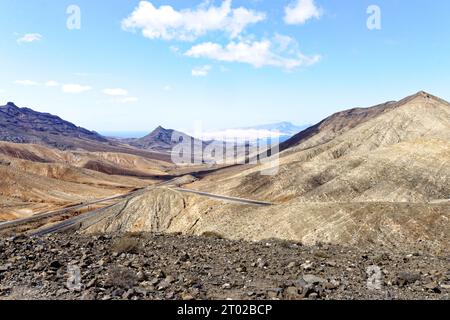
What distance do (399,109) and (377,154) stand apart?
4746 cm

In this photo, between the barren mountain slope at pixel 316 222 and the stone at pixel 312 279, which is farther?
the barren mountain slope at pixel 316 222

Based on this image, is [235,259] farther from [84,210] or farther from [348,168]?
[84,210]

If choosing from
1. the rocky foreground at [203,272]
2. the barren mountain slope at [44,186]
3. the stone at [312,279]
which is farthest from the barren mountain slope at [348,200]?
the barren mountain slope at [44,186]

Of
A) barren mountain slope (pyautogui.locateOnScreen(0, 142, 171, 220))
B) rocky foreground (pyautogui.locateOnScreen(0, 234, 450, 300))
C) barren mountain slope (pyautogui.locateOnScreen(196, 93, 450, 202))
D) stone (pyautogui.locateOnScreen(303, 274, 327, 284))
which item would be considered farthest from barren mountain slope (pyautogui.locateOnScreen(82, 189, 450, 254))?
barren mountain slope (pyautogui.locateOnScreen(0, 142, 171, 220))

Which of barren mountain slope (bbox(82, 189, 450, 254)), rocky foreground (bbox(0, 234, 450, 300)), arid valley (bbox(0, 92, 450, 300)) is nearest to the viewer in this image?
rocky foreground (bbox(0, 234, 450, 300))

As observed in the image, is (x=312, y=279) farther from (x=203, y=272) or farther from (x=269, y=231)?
(x=269, y=231)

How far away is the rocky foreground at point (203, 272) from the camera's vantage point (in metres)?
12.7

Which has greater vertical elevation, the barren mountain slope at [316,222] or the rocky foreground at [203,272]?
the rocky foreground at [203,272]

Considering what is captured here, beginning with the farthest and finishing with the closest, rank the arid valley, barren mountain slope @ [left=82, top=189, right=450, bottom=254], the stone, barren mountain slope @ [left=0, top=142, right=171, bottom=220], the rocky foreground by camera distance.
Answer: barren mountain slope @ [left=0, top=142, right=171, bottom=220] → barren mountain slope @ [left=82, top=189, right=450, bottom=254] → the stone → the arid valley → the rocky foreground

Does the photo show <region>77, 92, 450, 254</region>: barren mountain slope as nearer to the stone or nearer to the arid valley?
the arid valley

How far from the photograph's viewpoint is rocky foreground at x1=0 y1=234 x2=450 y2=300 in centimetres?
1270

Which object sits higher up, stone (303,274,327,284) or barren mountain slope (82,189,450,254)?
stone (303,274,327,284)

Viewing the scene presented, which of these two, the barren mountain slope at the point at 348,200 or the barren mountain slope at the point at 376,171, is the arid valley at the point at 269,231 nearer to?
the barren mountain slope at the point at 348,200

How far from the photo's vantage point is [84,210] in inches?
3568
